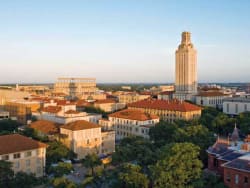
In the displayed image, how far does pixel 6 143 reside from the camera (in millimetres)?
37062

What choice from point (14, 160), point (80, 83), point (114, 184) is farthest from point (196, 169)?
point (80, 83)

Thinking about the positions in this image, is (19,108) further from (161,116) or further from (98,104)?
(161,116)

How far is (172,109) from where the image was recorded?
7550 cm

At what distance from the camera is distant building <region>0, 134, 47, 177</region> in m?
36.1

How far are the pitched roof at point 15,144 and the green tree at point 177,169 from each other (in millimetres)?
17256

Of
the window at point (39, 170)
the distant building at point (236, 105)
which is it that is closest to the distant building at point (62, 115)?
the window at point (39, 170)

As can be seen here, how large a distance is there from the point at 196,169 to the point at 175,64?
9958 centimetres

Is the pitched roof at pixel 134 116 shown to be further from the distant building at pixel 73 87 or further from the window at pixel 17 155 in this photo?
the distant building at pixel 73 87

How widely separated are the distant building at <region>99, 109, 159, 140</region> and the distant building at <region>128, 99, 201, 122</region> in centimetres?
1066

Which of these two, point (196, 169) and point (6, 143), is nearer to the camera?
point (196, 169)

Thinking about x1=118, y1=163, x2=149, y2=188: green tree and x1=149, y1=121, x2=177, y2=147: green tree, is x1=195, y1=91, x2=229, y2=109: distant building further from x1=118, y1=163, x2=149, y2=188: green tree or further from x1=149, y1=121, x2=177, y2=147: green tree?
x1=118, y1=163, x2=149, y2=188: green tree

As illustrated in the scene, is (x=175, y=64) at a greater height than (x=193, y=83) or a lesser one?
greater

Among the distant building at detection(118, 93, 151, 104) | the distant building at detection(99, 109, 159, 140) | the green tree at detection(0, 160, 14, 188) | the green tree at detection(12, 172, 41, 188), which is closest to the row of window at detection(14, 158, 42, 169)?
the green tree at detection(0, 160, 14, 188)

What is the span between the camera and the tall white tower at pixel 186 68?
118 meters
